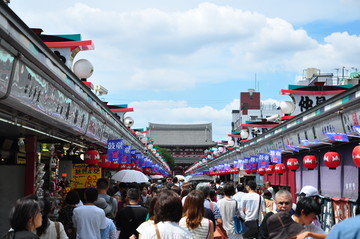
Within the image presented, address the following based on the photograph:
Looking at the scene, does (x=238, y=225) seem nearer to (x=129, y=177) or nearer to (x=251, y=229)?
(x=251, y=229)

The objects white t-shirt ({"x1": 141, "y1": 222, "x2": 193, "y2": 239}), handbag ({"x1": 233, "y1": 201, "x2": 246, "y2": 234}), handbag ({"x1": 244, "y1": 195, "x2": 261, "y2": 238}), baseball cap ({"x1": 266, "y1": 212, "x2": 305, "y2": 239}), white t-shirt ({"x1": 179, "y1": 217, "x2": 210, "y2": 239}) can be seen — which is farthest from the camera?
handbag ({"x1": 233, "y1": 201, "x2": 246, "y2": 234})

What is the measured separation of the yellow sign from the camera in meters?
18.9

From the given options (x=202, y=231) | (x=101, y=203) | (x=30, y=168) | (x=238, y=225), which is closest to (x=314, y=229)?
(x=202, y=231)

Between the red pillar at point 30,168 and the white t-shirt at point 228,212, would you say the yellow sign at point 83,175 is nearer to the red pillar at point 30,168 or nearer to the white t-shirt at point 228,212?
the red pillar at point 30,168

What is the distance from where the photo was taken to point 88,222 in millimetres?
7703

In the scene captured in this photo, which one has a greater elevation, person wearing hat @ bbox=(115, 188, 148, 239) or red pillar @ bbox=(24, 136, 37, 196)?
red pillar @ bbox=(24, 136, 37, 196)

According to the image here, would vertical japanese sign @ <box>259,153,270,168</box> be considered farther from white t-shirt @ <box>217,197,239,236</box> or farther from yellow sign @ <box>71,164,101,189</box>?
white t-shirt @ <box>217,197,239,236</box>

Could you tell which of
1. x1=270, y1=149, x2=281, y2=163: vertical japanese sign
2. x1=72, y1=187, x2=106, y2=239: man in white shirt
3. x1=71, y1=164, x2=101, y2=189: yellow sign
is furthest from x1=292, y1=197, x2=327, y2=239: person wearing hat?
x1=270, y1=149, x2=281, y2=163: vertical japanese sign

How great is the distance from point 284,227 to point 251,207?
215 inches

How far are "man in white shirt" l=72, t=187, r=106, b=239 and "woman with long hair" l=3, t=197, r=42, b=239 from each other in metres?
2.72

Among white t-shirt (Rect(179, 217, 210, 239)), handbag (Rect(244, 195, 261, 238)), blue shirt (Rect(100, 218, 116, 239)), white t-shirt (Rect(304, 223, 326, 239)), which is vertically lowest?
handbag (Rect(244, 195, 261, 238))

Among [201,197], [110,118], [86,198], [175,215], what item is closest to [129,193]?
[86,198]

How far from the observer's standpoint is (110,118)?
16.2 meters

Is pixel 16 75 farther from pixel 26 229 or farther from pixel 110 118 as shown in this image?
pixel 110 118
